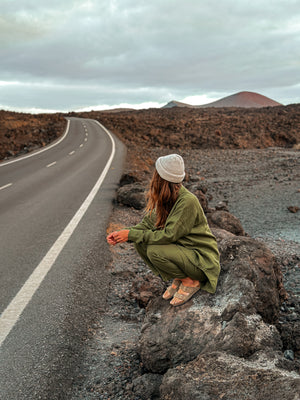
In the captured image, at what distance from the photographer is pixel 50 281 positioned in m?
4.43

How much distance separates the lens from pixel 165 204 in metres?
3.08

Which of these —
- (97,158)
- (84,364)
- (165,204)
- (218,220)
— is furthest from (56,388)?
(97,158)

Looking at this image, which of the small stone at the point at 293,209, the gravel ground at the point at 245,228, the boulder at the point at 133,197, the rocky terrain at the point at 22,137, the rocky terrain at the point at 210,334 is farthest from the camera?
the rocky terrain at the point at 22,137

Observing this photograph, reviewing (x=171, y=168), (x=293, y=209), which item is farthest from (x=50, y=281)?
(x=293, y=209)

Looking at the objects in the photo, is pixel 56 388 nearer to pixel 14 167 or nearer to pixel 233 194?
pixel 233 194

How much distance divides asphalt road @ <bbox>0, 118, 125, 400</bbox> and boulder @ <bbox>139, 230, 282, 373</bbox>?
0.72 m

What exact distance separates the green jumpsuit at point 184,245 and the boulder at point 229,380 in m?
0.78

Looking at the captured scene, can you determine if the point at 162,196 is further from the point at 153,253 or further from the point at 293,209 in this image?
the point at 293,209

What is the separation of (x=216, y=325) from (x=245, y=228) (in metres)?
5.37

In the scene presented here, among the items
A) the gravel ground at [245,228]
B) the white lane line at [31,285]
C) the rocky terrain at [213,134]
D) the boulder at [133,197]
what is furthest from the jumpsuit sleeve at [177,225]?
the rocky terrain at [213,134]

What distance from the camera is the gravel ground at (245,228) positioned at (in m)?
2.83

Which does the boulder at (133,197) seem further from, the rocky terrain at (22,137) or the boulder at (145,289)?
the rocky terrain at (22,137)

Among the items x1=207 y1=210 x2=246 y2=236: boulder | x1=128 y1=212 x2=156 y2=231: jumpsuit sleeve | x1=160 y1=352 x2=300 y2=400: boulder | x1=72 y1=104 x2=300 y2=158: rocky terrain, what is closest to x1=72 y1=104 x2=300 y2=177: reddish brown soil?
x1=72 y1=104 x2=300 y2=158: rocky terrain

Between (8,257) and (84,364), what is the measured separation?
2.91 metres
